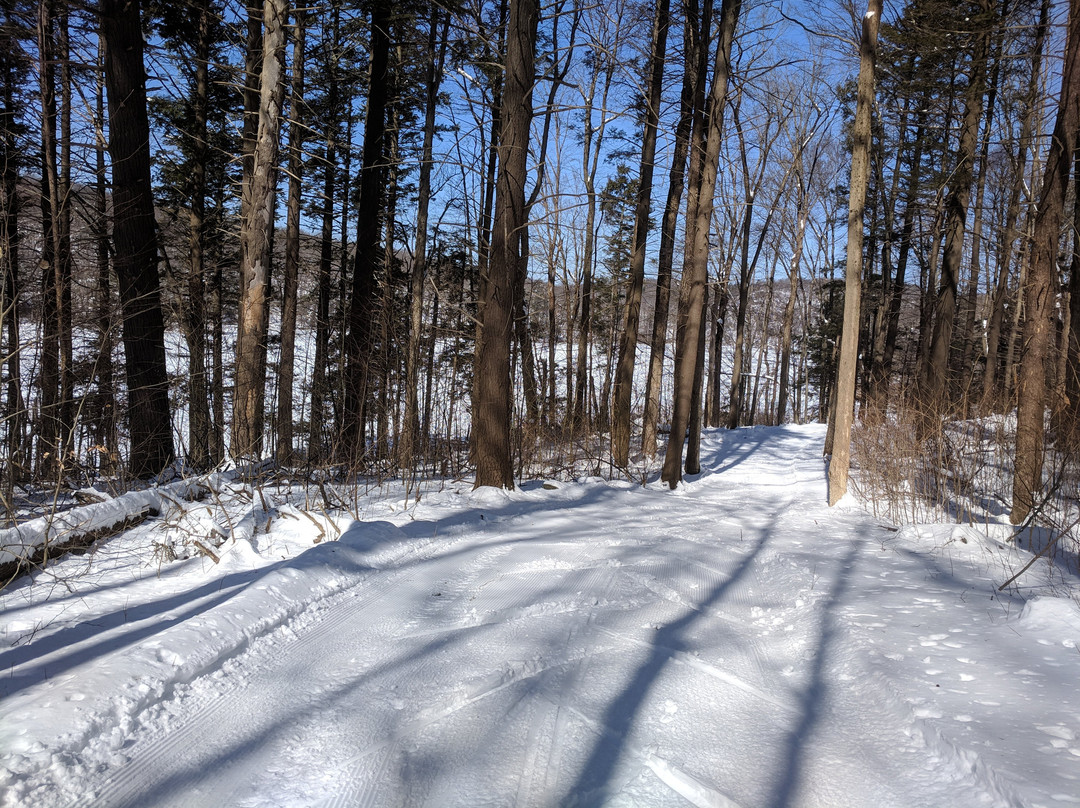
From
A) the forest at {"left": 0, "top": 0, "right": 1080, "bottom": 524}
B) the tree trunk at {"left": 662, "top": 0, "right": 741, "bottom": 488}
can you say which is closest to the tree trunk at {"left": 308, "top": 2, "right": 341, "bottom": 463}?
the forest at {"left": 0, "top": 0, "right": 1080, "bottom": 524}

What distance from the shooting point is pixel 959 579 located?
4.87 meters

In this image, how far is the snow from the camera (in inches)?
87.2

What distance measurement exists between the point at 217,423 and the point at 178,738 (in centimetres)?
595

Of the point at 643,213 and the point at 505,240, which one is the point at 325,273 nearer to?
the point at 643,213

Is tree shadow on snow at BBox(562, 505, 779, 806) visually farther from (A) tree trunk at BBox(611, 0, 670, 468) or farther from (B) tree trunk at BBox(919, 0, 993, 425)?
(B) tree trunk at BBox(919, 0, 993, 425)

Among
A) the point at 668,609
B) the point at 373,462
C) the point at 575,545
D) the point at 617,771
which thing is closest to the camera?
the point at 617,771

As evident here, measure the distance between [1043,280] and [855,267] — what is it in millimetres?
2227

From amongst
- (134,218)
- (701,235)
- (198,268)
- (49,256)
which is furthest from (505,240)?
(198,268)

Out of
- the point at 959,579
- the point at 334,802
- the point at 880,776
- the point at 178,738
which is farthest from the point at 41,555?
the point at 959,579

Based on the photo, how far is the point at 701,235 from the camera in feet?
36.3

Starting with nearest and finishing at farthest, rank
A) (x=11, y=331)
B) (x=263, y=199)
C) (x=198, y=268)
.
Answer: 1. (x=11, y=331)
2. (x=263, y=199)
3. (x=198, y=268)

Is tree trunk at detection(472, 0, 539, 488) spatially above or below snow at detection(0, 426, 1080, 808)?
above

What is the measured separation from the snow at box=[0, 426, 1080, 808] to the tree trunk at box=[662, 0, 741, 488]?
5.96m

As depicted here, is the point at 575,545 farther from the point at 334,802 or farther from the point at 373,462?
the point at 373,462
